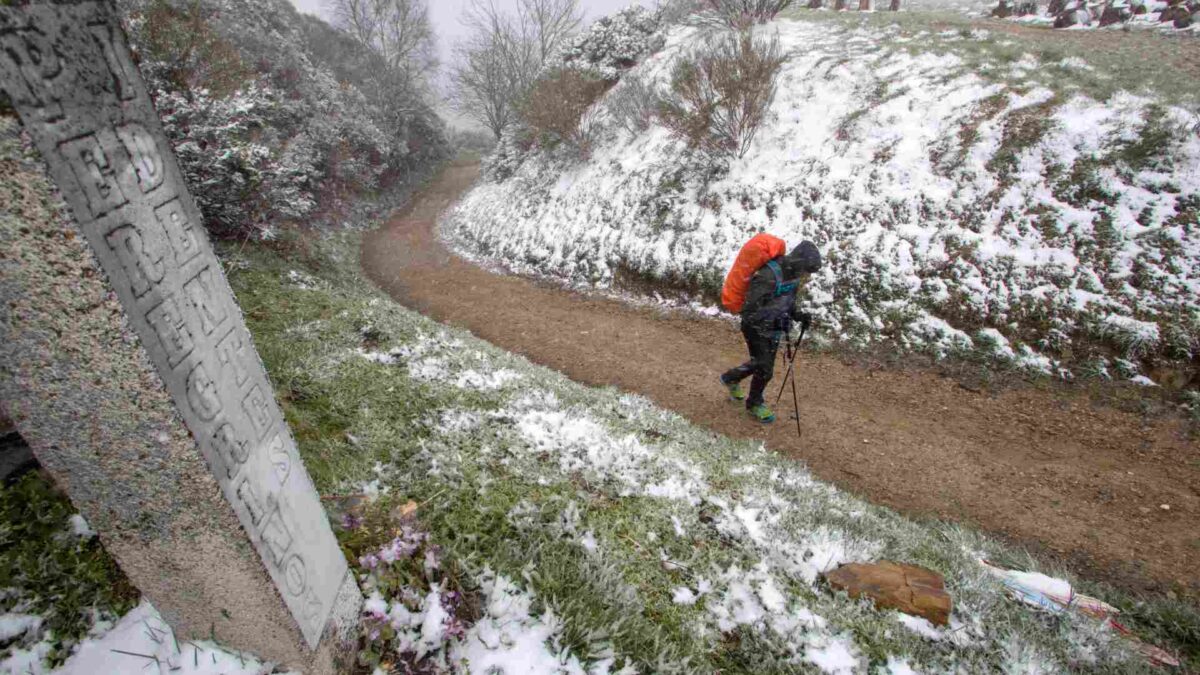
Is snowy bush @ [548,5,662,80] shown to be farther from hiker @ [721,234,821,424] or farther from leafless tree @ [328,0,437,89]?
hiker @ [721,234,821,424]

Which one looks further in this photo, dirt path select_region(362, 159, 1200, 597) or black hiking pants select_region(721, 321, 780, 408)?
black hiking pants select_region(721, 321, 780, 408)

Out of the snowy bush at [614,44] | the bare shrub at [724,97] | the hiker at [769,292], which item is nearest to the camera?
the hiker at [769,292]

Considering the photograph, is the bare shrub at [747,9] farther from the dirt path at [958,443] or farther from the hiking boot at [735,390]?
the hiking boot at [735,390]

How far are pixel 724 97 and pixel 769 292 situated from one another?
24.6 feet

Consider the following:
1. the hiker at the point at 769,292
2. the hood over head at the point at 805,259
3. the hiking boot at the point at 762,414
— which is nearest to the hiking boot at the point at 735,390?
the hiking boot at the point at 762,414

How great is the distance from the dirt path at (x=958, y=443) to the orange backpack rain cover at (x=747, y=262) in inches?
71.4

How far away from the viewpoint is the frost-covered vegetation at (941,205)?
7.22m

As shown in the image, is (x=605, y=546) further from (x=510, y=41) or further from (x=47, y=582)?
(x=510, y=41)

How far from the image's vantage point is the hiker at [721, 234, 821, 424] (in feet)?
17.9

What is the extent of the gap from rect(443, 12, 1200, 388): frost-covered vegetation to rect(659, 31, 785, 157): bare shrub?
492mm

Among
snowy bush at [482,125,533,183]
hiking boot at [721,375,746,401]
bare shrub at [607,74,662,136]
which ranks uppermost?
bare shrub at [607,74,662,136]

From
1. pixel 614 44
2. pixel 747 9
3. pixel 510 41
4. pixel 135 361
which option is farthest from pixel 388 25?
pixel 135 361

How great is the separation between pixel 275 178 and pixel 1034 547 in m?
13.3

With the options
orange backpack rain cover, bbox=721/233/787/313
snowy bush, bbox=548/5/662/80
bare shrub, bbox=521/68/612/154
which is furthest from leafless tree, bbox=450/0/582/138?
orange backpack rain cover, bbox=721/233/787/313
